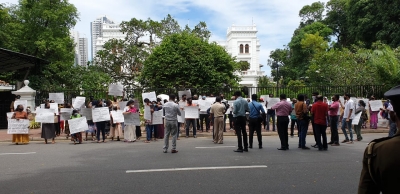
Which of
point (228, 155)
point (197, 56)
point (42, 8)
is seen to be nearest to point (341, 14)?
point (197, 56)

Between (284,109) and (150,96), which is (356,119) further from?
(150,96)

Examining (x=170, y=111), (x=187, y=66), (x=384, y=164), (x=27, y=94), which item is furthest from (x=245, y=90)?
(x=384, y=164)

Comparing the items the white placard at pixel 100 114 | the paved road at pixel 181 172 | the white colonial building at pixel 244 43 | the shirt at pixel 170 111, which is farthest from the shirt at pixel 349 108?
the white colonial building at pixel 244 43

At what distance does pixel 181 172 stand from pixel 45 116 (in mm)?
8240

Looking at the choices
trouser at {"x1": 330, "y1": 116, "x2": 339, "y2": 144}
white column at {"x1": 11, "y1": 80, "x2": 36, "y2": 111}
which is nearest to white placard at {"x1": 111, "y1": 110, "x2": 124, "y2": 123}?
white column at {"x1": 11, "y1": 80, "x2": 36, "y2": 111}

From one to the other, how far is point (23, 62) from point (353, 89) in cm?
2051

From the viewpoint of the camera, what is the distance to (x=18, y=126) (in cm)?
1359

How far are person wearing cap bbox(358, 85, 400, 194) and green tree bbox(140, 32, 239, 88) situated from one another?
2379 cm

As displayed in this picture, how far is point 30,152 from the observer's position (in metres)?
11.4

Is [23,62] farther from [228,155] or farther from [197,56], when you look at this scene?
[228,155]

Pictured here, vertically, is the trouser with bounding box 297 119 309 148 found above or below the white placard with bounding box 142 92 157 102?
below

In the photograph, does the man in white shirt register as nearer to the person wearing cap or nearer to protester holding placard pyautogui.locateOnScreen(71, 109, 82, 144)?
protester holding placard pyautogui.locateOnScreen(71, 109, 82, 144)

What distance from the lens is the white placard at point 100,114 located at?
45.5 ft

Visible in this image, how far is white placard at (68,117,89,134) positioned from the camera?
13.4 m
